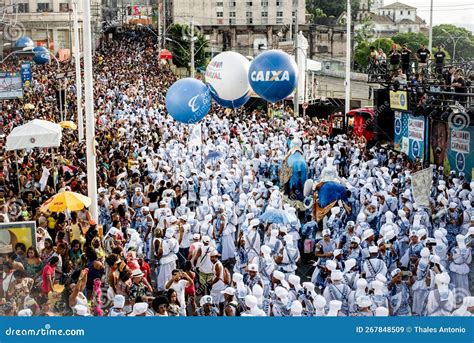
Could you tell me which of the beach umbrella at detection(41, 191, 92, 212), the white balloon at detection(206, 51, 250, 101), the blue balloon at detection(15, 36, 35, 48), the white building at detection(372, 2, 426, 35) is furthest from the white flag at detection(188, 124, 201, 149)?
the white building at detection(372, 2, 426, 35)

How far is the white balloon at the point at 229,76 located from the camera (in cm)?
1739

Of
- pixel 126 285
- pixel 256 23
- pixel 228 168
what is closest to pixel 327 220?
pixel 228 168

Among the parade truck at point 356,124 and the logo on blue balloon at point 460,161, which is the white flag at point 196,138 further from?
the logo on blue balloon at point 460,161

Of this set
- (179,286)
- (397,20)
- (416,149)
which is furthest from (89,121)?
(397,20)

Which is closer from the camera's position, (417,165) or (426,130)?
(417,165)

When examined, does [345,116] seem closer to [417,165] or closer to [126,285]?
[417,165]

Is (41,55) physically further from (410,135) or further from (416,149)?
(416,149)

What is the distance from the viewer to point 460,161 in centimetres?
1786

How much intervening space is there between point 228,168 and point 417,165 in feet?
13.9

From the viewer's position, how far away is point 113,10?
11481 centimetres

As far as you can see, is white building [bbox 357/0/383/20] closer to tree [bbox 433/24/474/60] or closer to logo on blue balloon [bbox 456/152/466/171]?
tree [bbox 433/24/474/60]

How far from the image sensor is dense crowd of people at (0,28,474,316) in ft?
28.6

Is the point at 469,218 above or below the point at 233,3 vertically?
below

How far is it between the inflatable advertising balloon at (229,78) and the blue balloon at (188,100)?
525 millimetres
